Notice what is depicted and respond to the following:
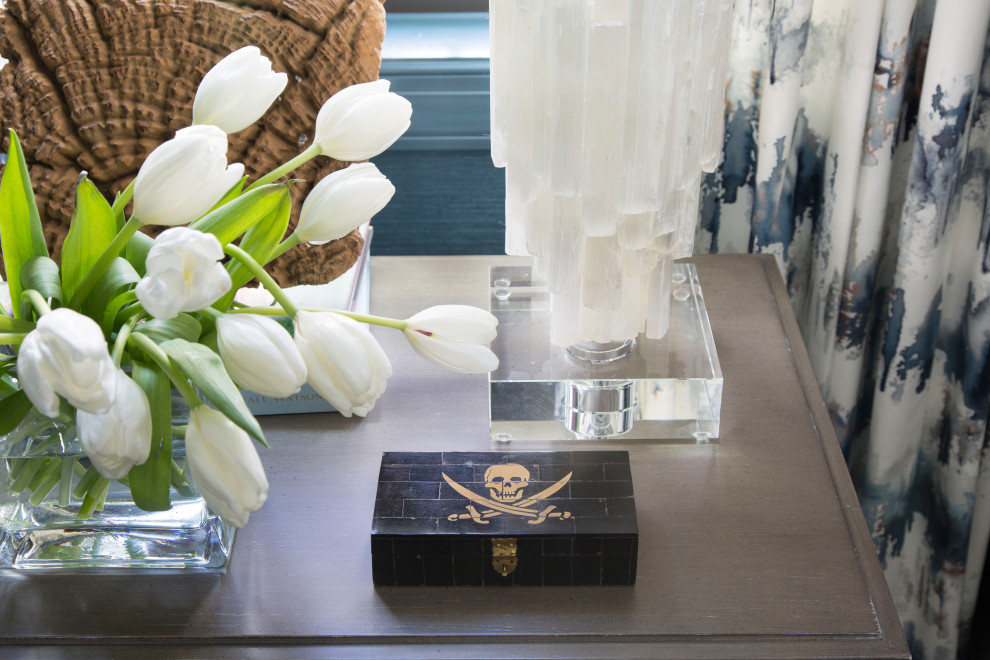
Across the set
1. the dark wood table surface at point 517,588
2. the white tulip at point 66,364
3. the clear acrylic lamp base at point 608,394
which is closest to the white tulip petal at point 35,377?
the white tulip at point 66,364

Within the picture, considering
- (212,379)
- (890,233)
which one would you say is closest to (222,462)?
(212,379)

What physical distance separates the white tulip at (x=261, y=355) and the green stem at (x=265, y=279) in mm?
20

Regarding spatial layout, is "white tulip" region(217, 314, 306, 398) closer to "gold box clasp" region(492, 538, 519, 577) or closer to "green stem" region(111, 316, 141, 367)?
"green stem" region(111, 316, 141, 367)

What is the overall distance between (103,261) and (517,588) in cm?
33

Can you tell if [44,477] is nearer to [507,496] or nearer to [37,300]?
[37,300]

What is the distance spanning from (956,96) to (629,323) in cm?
41

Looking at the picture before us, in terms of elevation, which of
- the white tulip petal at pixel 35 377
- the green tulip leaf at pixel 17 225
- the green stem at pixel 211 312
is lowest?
the green stem at pixel 211 312

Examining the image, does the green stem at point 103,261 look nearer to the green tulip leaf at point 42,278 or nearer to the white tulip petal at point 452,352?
the green tulip leaf at point 42,278

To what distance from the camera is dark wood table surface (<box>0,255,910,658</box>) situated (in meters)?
0.60

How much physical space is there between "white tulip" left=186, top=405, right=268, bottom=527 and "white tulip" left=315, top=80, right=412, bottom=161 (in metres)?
0.16

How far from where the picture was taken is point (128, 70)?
707 millimetres

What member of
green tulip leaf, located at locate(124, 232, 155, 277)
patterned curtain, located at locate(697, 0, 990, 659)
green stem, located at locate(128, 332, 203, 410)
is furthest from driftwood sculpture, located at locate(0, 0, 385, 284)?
patterned curtain, located at locate(697, 0, 990, 659)

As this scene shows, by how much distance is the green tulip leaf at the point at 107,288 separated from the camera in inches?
20.9

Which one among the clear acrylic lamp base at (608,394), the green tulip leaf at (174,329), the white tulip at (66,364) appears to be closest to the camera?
Answer: the white tulip at (66,364)
